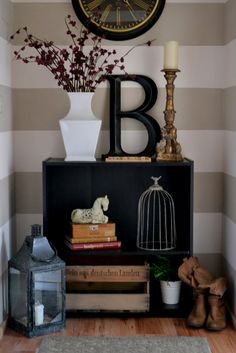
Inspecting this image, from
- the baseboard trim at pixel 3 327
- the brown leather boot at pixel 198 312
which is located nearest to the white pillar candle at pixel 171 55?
the brown leather boot at pixel 198 312

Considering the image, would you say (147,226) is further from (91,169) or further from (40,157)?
(40,157)

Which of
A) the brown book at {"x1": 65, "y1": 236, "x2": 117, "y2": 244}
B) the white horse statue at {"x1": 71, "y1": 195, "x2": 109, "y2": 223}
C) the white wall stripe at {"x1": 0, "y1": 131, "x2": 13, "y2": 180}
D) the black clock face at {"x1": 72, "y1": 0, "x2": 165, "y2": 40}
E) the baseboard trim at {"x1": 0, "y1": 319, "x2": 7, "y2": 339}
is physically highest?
the black clock face at {"x1": 72, "y1": 0, "x2": 165, "y2": 40}

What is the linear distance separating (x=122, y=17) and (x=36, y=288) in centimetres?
154

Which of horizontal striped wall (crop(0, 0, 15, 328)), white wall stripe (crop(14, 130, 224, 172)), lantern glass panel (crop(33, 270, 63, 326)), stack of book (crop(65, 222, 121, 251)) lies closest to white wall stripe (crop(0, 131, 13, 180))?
horizontal striped wall (crop(0, 0, 15, 328))

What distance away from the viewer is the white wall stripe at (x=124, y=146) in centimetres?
338

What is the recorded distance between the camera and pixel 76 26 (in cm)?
332

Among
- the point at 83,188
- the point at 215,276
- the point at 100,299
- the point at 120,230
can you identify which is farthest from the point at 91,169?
the point at 215,276

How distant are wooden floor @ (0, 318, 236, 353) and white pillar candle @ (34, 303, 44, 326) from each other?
8 cm

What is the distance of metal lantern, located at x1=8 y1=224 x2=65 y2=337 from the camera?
2.92 meters

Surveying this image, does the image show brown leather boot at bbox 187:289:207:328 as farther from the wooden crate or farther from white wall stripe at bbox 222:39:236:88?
white wall stripe at bbox 222:39:236:88

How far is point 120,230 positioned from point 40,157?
0.62 m

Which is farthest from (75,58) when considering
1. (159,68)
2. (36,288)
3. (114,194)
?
(36,288)

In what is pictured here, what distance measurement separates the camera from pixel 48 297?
3.00 metres

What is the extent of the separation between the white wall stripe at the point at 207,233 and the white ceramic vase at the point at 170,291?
0.30m
